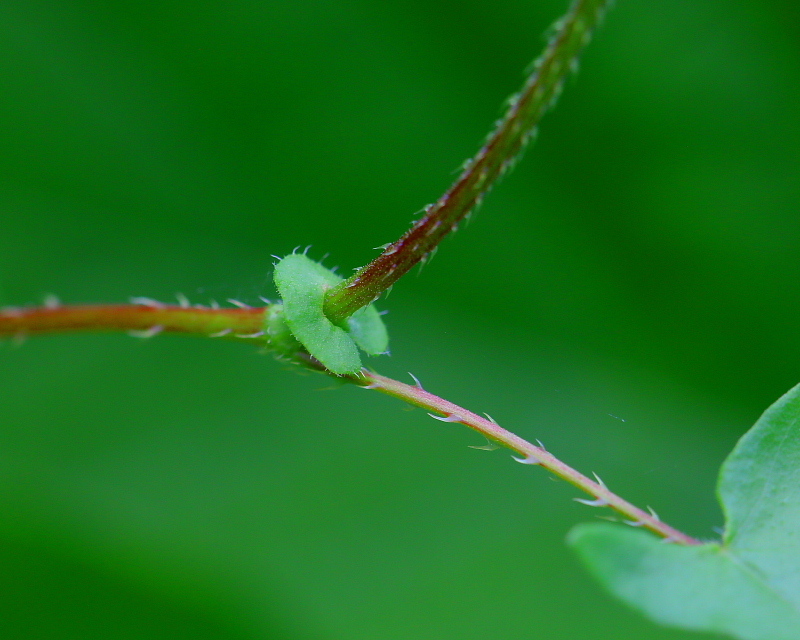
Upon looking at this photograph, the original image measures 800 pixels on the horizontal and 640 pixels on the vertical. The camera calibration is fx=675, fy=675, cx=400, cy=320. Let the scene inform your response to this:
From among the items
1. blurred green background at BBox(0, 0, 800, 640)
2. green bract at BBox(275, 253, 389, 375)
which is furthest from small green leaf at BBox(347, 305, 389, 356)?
blurred green background at BBox(0, 0, 800, 640)

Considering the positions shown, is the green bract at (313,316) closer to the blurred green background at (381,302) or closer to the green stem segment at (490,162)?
the green stem segment at (490,162)

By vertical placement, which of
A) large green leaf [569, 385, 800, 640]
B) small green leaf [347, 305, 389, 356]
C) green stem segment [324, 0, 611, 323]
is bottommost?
large green leaf [569, 385, 800, 640]

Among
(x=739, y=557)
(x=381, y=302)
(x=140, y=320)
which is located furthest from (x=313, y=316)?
(x=381, y=302)

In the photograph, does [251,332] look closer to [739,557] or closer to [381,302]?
[739,557]

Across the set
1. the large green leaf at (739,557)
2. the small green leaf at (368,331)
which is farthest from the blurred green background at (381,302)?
the large green leaf at (739,557)

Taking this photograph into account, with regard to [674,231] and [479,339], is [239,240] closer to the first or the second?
[479,339]

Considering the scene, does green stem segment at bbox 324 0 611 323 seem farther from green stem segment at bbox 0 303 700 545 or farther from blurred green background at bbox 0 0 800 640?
blurred green background at bbox 0 0 800 640

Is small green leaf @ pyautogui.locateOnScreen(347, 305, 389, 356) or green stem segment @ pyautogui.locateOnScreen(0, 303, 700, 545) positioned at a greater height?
small green leaf @ pyautogui.locateOnScreen(347, 305, 389, 356)
